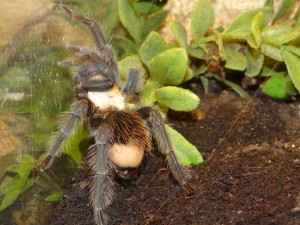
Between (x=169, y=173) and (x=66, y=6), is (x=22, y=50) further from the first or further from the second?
(x=169, y=173)

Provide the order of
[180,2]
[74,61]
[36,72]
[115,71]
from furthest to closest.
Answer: [180,2]
[115,71]
[74,61]
[36,72]

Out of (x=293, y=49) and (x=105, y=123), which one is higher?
(x=293, y=49)

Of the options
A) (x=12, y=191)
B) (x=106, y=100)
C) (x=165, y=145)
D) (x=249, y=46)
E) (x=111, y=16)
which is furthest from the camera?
(x=111, y=16)

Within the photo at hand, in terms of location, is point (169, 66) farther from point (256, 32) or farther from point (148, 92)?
point (256, 32)

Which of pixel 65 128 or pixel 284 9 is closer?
pixel 65 128

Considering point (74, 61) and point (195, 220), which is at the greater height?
point (74, 61)

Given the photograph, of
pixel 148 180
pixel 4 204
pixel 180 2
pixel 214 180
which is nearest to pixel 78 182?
pixel 148 180

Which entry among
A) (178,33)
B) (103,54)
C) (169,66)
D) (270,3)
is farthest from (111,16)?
(270,3)

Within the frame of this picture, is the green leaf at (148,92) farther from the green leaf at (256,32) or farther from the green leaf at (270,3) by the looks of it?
the green leaf at (270,3)
